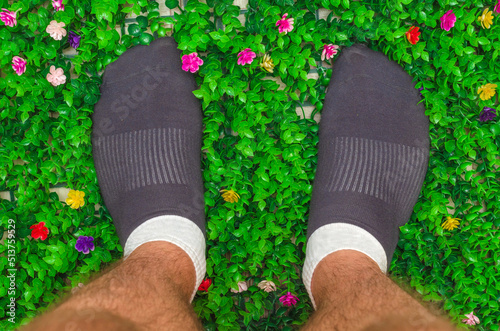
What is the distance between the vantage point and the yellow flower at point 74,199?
102cm

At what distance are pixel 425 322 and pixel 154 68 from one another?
0.92 metres

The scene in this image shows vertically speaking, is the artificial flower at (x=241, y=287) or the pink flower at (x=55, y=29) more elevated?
the pink flower at (x=55, y=29)

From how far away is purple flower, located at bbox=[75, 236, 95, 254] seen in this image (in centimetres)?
102

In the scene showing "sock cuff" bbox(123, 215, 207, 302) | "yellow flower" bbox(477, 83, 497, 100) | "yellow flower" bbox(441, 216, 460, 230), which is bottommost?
"sock cuff" bbox(123, 215, 207, 302)

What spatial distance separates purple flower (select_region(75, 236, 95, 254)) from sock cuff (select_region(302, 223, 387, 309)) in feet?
2.03

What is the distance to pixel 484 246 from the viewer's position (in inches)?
40.7


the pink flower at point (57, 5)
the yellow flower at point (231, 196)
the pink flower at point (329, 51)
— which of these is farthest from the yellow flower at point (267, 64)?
the pink flower at point (57, 5)

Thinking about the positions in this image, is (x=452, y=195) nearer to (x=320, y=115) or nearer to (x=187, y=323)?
(x=320, y=115)

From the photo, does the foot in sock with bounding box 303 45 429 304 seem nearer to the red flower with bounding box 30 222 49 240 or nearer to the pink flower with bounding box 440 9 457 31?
the pink flower with bounding box 440 9 457 31

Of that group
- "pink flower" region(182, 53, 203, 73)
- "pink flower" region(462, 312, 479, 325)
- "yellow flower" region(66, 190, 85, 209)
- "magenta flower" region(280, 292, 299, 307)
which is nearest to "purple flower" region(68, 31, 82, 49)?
"pink flower" region(182, 53, 203, 73)

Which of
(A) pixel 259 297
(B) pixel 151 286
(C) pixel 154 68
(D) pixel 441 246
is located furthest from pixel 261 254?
(C) pixel 154 68

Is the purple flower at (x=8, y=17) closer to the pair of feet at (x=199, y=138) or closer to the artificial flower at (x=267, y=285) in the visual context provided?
the pair of feet at (x=199, y=138)

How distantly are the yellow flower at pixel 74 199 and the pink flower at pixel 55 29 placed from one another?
1.41 ft

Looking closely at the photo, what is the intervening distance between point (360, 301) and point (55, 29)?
39.5 inches
